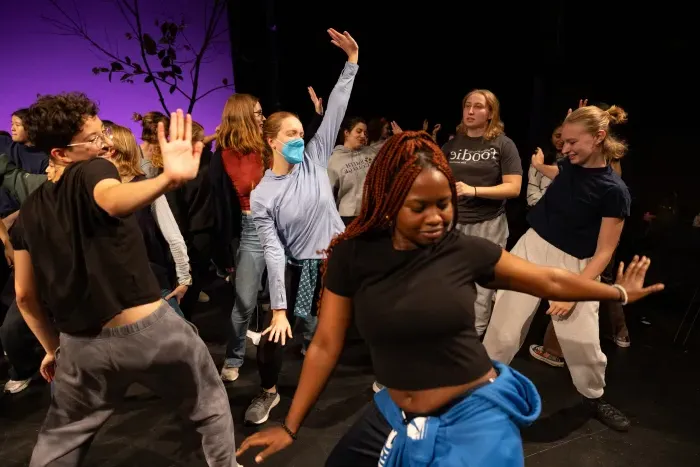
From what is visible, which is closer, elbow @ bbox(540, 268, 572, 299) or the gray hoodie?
elbow @ bbox(540, 268, 572, 299)

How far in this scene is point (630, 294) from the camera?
1763 millimetres

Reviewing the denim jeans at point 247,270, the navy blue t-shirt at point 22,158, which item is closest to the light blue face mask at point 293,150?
the denim jeans at point 247,270

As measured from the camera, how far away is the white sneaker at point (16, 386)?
346 cm

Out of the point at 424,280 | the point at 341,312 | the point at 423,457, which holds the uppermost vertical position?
the point at 424,280

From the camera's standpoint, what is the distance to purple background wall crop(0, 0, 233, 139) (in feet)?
19.7

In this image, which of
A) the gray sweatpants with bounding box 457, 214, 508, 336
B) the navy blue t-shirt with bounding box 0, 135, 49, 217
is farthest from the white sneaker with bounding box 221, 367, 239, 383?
the navy blue t-shirt with bounding box 0, 135, 49, 217

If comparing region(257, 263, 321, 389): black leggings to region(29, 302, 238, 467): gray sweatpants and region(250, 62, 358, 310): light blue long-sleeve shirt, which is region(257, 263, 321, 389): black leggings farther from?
region(29, 302, 238, 467): gray sweatpants

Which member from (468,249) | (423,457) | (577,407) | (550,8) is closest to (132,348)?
(423,457)

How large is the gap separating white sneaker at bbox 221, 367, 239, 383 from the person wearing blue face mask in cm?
46

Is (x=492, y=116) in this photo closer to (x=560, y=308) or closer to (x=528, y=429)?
(x=560, y=308)

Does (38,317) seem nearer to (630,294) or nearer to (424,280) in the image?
(424,280)

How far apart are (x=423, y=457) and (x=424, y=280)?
0.47 metres

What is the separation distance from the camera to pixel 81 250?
6.18 feet

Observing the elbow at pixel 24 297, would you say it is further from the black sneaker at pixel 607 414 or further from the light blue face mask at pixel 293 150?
the black sneaker at pixel 607 414
